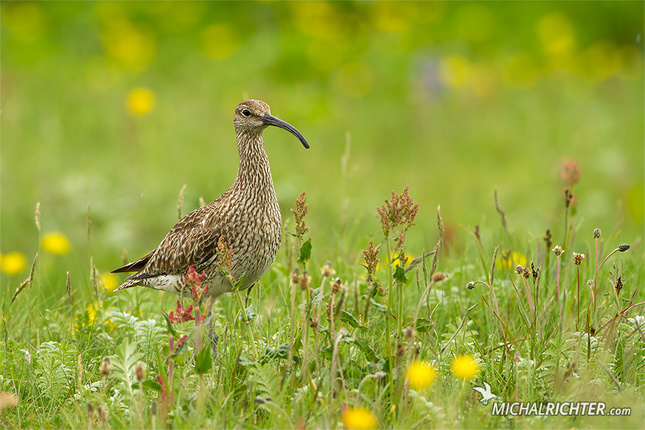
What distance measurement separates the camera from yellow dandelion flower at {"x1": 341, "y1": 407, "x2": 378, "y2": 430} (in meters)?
3.09

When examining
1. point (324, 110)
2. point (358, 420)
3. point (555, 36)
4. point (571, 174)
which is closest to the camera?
point (358, 420)

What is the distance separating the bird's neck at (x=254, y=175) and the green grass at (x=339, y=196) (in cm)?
36

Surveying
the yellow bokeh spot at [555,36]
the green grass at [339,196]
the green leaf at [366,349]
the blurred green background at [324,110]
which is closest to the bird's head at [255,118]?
the green grass at [339,196]

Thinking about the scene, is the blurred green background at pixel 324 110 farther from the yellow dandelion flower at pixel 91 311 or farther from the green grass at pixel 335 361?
the green grass at pixel 335 361

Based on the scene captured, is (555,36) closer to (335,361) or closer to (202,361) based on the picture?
(335,361)

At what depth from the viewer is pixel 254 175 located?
15.2 feet

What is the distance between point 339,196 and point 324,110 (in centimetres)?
238

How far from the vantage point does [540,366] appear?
3.81m

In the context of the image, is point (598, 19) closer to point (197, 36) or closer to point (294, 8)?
point (294, 8)

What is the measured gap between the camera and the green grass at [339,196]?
3650 millimetres

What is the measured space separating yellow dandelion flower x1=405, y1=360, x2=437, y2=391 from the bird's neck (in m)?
1.46

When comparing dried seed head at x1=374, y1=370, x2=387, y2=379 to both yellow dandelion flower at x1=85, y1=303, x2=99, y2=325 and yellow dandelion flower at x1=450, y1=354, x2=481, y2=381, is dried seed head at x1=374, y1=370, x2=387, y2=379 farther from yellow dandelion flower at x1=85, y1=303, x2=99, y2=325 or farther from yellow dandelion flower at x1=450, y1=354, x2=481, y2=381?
yellow dandelion flower at x1=85, y1=303, x2=99, y2=325

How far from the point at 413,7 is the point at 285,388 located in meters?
11.4

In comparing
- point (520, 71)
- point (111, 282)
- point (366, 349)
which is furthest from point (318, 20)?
point (366, 349)
